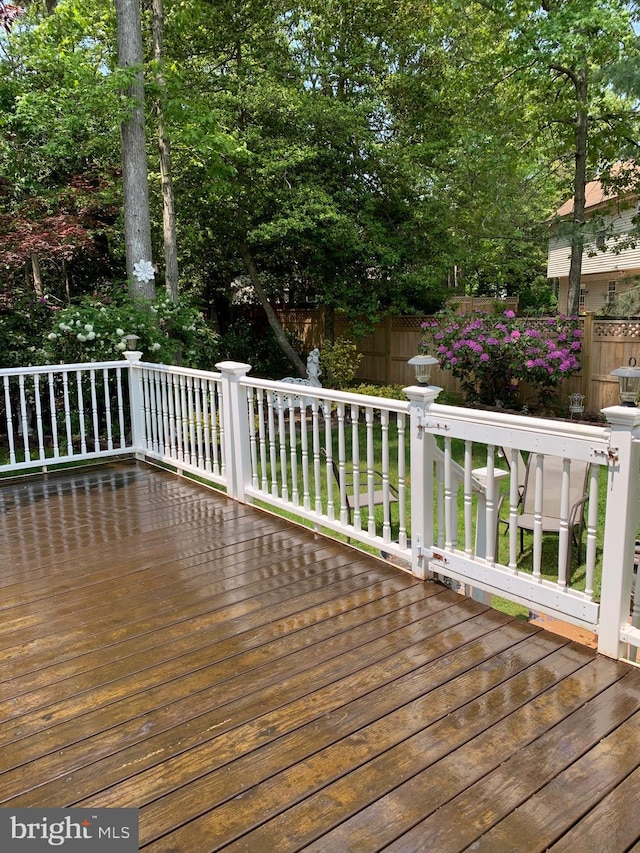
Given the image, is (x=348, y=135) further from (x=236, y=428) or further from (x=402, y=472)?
(x=402, y=472)

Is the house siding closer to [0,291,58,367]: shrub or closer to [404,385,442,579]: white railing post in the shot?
[0,291,58,367]: shrub

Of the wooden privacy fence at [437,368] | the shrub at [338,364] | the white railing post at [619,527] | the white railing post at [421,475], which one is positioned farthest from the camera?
the shrub at [338,364]

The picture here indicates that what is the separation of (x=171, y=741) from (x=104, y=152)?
899cm

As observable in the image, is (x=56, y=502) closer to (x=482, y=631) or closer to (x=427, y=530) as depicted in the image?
(x=427, y=530)

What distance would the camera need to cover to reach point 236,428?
4.63 m

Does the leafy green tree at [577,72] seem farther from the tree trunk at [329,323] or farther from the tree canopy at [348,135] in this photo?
the tree trunk at [329,323]

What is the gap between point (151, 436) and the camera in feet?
19.5

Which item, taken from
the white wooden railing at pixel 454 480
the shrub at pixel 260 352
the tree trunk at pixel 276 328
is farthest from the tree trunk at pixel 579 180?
the white wooden railing at pixel 454 480

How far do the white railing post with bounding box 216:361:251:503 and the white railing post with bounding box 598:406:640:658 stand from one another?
2.61m

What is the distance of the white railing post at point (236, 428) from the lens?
4555 millimetres

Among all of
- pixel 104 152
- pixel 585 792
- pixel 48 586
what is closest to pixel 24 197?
pixel 104 152

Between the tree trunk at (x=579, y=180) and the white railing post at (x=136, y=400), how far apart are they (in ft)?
24.5

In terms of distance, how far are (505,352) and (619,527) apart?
8.01 metres

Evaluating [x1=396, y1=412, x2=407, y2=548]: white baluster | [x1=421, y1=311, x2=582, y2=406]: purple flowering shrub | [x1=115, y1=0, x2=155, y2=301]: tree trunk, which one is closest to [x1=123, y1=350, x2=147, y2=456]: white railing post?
[x1=115, y1=0, x2=155, y2=301]: tree trunk
